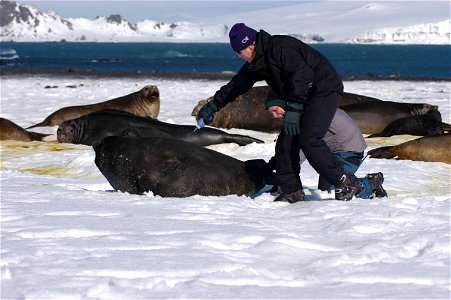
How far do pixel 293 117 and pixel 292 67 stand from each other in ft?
1.19

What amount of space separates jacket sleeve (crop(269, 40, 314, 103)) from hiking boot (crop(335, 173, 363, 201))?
2.26ft

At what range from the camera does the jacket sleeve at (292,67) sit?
5367 mm

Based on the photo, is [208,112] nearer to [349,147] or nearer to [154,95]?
[349,147]

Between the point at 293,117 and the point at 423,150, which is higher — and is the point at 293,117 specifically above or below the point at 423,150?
above

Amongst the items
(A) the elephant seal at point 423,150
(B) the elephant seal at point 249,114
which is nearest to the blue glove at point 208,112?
(A) the elephant seal at point 423,150

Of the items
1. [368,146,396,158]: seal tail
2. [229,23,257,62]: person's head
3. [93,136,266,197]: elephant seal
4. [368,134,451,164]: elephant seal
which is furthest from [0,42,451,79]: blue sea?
[229,23,257,62]: person's head

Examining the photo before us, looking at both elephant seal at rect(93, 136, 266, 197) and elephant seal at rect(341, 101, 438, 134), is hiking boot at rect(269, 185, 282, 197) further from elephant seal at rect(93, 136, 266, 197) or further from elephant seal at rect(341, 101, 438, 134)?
elephant seal at rect(341, 101, 438, 134)

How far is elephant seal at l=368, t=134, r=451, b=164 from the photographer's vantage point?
877 centimetres

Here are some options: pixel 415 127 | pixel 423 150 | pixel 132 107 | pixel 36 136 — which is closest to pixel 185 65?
pixel 132 107

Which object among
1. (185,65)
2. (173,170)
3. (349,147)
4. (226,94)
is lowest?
(185,65)

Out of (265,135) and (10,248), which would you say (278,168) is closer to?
(10,248)

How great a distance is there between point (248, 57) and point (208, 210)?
1090 mm

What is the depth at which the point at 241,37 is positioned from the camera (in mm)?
5480

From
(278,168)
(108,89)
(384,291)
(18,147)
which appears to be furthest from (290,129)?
(108,89)
